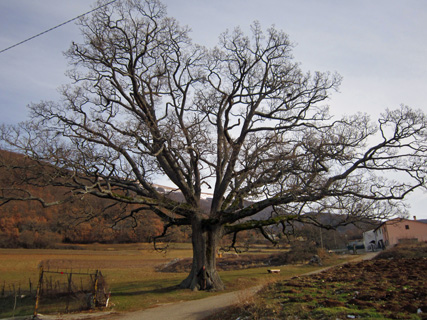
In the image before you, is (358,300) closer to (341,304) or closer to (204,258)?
(341,304)

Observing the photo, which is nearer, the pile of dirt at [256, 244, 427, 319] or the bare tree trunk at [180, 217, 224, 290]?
the pile of dirt at [256, 244, 427, 319]

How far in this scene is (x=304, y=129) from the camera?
19.9 m

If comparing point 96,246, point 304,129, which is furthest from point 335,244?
point 304,129

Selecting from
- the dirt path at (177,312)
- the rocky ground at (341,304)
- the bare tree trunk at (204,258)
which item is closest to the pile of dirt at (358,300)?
the rocky ground at (341,304)

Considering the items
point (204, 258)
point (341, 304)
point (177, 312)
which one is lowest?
point (177, 312)

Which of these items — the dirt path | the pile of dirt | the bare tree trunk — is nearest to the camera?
the pile of dirt

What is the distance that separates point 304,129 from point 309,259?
957 inches

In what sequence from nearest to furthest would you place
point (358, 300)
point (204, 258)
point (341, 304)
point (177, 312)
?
point (341, 304) < point (358, 300) < point (177, 312) < point (204, 258)

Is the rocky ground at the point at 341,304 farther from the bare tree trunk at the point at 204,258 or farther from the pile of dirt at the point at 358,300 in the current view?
the bare tree trunk at the point at 204,258

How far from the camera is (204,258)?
18359 millimetres

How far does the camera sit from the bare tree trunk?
18.0 meters

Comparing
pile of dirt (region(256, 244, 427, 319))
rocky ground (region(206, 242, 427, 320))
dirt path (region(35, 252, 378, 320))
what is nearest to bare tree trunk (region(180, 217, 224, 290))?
dirt path (region(35, 252, 378, 320))


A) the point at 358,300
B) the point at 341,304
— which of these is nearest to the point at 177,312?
the point at 341,304

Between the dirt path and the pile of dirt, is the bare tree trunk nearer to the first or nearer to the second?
the dirt path
